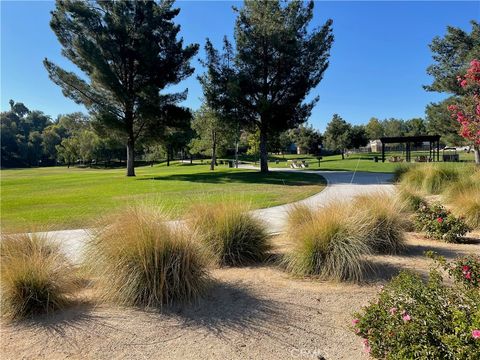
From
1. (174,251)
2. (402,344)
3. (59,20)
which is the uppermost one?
(59,20)

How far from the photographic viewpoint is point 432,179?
10867mm

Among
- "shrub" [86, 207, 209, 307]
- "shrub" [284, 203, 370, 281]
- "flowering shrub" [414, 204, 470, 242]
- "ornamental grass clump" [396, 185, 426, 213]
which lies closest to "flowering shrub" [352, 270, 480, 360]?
"shrub" [284, 203, 370, 281]

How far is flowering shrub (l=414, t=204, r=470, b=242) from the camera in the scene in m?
5.65

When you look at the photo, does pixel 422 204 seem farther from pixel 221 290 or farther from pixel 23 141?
pixel 23 141

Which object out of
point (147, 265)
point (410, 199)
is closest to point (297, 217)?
point (147, 265)

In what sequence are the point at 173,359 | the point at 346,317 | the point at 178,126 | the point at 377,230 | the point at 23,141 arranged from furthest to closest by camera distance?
the point at 23,141 → the point at 178,126 → the point at 377,230 → the point at 346,317 → the point at 173,359

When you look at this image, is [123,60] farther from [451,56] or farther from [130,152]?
[451,56]

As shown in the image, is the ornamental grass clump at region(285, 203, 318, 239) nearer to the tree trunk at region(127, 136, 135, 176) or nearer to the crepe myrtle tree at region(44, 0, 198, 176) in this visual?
the crepe myrtle tree at region(44, 0, 198, 176)

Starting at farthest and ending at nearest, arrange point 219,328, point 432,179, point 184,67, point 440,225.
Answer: point 184,67
point 432,179
point 440,225
point 219,328

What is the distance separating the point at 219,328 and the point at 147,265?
94cm

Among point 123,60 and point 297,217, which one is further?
point 123,60

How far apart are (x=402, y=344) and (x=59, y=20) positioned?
25.5 metres

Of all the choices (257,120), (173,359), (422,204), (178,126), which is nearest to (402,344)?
(173,359)

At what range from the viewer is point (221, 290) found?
149 inches
